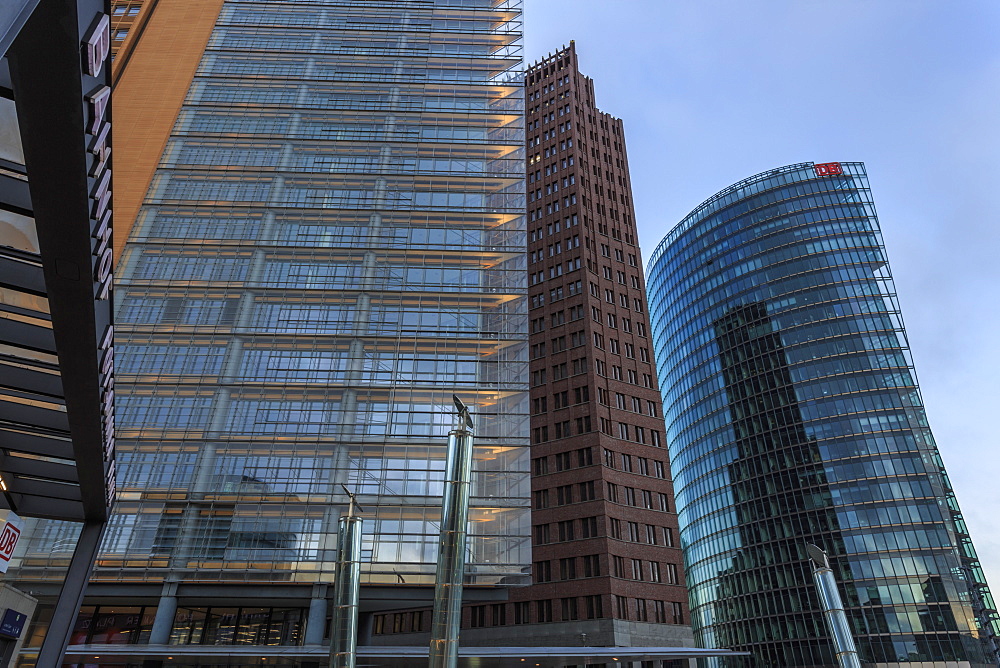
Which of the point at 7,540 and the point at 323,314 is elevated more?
the point at 323,314

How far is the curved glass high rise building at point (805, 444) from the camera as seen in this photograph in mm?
74188

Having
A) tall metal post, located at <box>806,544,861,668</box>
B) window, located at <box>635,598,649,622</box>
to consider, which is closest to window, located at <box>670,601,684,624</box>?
window, located at <box>635,598,649,622</box>

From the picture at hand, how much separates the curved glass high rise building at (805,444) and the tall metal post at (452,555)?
76.5m

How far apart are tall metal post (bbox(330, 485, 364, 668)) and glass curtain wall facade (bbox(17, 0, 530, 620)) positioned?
42.2 feet

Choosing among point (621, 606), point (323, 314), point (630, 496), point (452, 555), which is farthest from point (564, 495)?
point (452, 555)

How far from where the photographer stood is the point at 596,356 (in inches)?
2512

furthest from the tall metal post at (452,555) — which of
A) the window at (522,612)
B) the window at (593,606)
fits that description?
the window at (522,612)

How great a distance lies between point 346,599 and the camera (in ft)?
56.4

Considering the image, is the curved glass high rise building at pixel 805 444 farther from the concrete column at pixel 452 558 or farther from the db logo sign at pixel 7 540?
the db logo sign at pixel 7 540

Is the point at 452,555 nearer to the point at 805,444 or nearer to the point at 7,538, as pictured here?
the point at 7,538

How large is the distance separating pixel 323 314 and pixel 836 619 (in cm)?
2745

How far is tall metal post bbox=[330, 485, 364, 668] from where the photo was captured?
16391 mm

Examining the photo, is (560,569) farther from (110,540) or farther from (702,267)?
(702,267)

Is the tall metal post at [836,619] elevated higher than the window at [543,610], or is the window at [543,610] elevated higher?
the window at [543,610]
